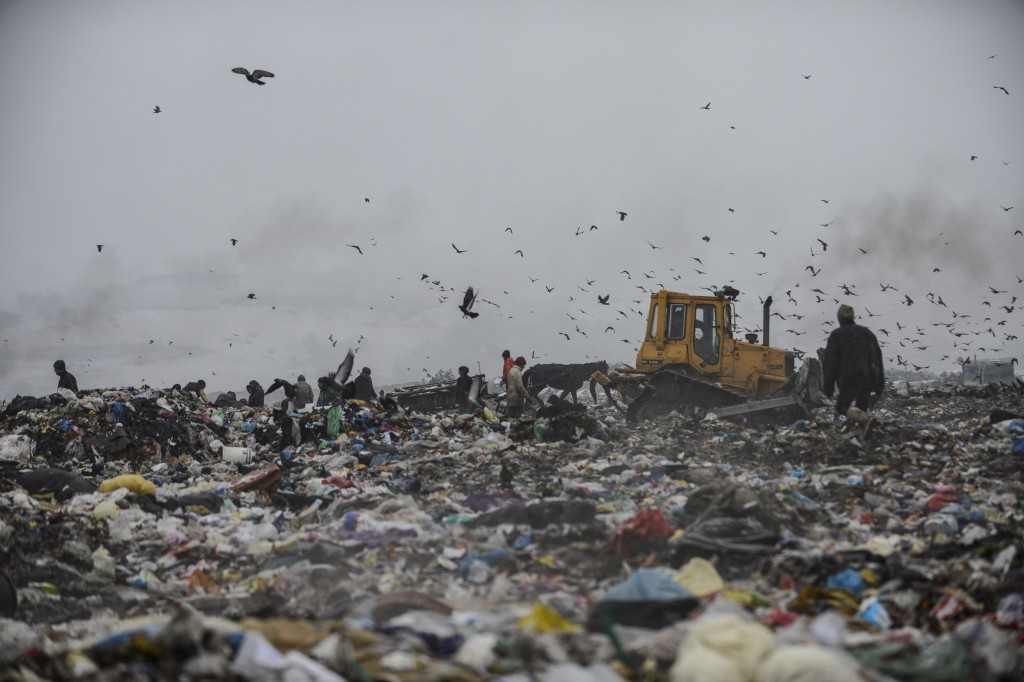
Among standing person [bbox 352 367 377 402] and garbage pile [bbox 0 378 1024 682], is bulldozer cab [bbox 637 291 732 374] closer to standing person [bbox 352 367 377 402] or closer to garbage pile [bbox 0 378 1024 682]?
garbage pile [bbox 0 378 1024 682]

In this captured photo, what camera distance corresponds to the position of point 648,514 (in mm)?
4809

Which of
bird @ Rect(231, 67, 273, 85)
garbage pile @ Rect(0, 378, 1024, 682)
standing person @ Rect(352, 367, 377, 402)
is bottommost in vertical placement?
garbage pile @ Rect(0, 378, 1024, 682)

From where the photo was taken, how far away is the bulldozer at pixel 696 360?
453 inches

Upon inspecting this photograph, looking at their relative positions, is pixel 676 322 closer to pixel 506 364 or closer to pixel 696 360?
pixel 696 360

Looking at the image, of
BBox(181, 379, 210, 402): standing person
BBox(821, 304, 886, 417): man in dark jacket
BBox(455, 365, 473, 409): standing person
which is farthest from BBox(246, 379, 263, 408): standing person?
BBox(821, 304, 886, 417): man in dark jacket

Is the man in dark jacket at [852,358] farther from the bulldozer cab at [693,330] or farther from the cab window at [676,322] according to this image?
the cab window at [676,322]

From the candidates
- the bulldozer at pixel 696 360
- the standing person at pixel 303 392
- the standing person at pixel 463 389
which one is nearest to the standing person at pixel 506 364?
the standing person at pixel 463 389

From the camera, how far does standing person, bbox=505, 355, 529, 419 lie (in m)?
11.7

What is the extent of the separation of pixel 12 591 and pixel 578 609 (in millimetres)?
3495

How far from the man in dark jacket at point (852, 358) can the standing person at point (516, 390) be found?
4.95 m

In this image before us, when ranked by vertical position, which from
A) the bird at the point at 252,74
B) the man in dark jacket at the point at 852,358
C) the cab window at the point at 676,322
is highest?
the bird at the point at 252,74

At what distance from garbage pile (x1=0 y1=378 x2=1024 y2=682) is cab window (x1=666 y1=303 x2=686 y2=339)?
198 cm

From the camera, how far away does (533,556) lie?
15.7 feet

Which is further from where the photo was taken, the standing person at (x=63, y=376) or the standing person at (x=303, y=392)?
the standing person at (x=303, y=392)
